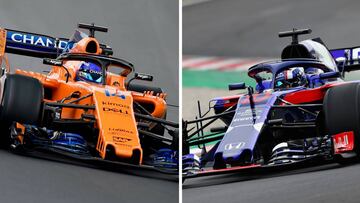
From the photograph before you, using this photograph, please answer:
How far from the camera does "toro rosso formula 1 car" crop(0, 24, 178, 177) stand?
214cm

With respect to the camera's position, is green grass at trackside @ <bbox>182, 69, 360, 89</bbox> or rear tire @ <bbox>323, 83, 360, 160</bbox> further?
green grass at trackside @ <bbox>182, 69, 360, 89</bbox>

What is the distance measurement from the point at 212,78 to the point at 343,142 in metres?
0.55

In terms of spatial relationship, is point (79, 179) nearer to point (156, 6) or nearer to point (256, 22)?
point (256, 22)

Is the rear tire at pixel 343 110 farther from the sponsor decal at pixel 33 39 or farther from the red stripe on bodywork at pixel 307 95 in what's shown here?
the sponsor decal at pixel 33 39

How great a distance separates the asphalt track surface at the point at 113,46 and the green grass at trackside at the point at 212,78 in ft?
0.91

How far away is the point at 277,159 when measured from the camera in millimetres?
1967

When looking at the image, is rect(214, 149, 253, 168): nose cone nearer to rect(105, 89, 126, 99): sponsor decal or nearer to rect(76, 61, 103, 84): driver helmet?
rect(105, 89, 126, 99): sponsor decal

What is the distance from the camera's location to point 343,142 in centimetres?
184

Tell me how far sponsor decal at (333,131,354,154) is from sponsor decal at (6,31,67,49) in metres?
1.32

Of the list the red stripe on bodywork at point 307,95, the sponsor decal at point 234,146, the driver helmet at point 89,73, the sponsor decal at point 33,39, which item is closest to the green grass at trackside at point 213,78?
the red stripe on bodywork at point 307,95

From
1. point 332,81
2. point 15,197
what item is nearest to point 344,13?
point 332,81

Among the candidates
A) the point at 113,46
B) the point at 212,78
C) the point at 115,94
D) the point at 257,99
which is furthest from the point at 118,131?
the point at 113,46

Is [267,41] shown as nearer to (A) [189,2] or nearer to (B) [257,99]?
(B) [257,99]

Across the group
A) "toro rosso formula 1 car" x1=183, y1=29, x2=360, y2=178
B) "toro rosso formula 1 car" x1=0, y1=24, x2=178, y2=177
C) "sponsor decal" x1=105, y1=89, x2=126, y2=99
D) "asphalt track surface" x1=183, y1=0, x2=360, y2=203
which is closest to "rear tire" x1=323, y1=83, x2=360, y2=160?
"toro rosso formula 1 car" x1=183, y1=29, x2=360, y2=178
